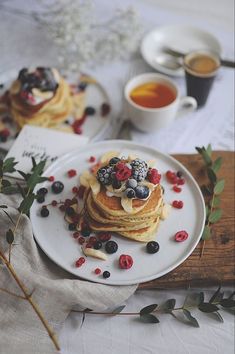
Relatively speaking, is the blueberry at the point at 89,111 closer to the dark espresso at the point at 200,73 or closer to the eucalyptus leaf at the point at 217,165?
the dark espresso at the point at 200,73

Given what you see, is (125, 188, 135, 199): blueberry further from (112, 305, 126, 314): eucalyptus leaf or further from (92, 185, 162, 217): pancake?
(112, 305, 126, 314): eucalyptus leaf

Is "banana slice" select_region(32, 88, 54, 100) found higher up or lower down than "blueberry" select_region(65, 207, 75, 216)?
higher up

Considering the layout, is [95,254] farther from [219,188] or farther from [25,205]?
[219,188]

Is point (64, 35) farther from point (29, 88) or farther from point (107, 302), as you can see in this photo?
point (107, 302)

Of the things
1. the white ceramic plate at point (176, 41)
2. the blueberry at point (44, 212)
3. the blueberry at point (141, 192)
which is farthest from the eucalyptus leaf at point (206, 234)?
the white ceramic plate at point (176, 41)

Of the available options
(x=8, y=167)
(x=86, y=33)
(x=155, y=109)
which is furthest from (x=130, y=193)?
(x=86, y=33)

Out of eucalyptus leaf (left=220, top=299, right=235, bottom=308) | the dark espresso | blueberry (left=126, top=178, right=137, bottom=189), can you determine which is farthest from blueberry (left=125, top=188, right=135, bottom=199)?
the dark espresso

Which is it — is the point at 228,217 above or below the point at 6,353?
above

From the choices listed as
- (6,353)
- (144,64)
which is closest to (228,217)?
(6,353)
